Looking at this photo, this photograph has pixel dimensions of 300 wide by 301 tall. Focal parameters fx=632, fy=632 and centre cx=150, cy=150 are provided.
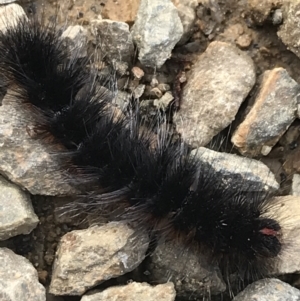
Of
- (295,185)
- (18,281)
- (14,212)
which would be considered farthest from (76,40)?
(295,185)

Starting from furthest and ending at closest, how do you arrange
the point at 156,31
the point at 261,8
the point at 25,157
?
1. the point at 261,8
2. the point at 156,31
3. the point at 25,157

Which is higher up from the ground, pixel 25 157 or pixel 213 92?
pixel 213 92

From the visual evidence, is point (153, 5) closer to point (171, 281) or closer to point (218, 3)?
point (218, 3)

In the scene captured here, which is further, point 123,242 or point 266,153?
point 266,153

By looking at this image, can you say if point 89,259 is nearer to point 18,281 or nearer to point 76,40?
point 18,281

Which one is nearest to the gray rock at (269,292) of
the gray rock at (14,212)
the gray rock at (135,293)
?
the gray rock at (135,293)

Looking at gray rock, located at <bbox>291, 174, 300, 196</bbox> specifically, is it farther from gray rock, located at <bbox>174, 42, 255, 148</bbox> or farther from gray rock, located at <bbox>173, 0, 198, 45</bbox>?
gray rock, located at <bbox>173, 0, 198, 45</bbox>

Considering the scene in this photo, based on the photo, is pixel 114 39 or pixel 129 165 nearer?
pixel 129 165

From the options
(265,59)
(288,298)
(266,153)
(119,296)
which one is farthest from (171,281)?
(265,59)
